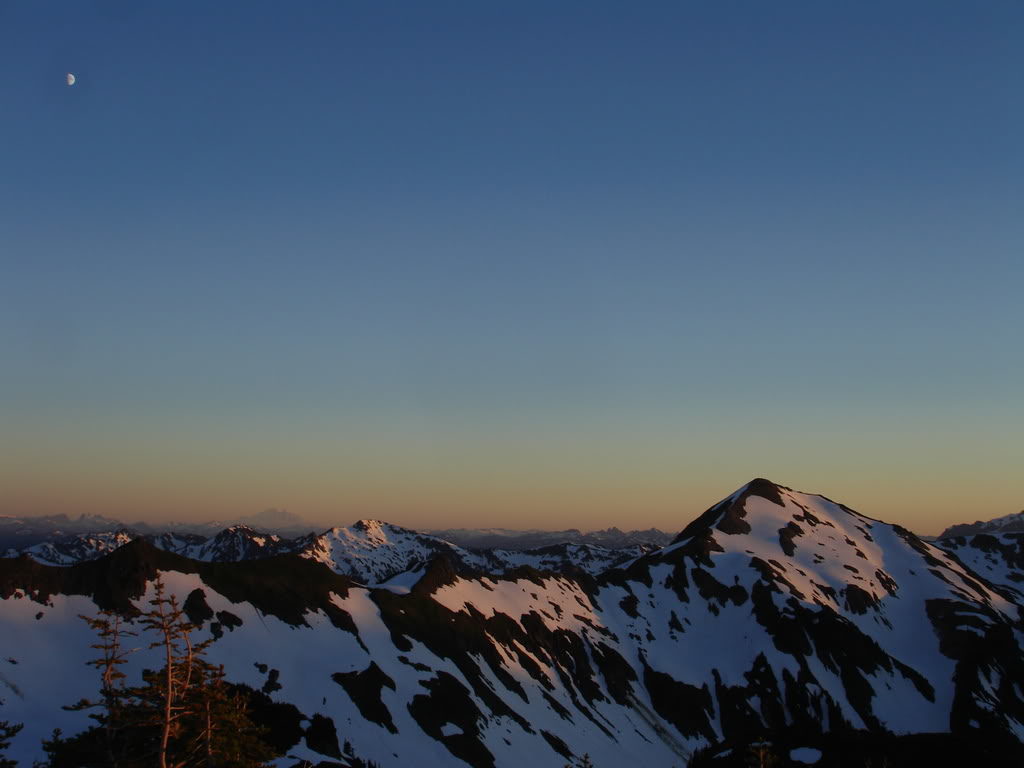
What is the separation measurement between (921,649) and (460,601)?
121m

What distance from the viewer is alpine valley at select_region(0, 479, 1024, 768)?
7650 cm

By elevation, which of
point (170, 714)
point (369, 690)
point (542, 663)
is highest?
point (170, 714)

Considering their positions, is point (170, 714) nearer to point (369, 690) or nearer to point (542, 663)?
point (369, 690)

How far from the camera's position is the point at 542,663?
14275 cm

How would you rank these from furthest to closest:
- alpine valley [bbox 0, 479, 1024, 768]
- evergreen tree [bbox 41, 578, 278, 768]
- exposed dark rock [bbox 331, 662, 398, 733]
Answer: exposed dark rock [bbox 331, 662, 398, 733] < alpine valley [bbox 0, 479, 1024, 768] < evergreen tree [bbox 41, 578, 278, 768]

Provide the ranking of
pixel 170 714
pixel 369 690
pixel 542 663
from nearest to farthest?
pixel 170 714 < pixel 369 690 < pixel 542 663

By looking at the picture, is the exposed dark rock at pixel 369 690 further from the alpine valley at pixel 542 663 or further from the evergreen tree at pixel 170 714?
the evergreen tree at pixel 170 714

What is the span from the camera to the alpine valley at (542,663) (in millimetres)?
76500

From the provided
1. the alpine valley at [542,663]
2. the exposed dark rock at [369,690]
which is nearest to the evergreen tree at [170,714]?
the alpine valley at [542,663]

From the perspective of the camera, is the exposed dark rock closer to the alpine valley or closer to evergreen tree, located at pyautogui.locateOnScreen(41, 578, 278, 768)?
the alpine valley

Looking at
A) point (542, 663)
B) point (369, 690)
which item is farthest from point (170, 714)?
point (542, 663)

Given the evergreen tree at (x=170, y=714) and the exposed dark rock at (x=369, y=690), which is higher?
the evergreen tree at (x=170, y=714)

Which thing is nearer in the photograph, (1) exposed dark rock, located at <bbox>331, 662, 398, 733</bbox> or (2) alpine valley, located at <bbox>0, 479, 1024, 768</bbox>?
(2) alpine valley, located at <bbox>0, 479, 1024, 768</bbox>

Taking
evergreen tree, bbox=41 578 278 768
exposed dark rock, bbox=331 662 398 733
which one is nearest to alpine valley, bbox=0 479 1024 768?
exposed dark rock, bbox=331 662 398 733
